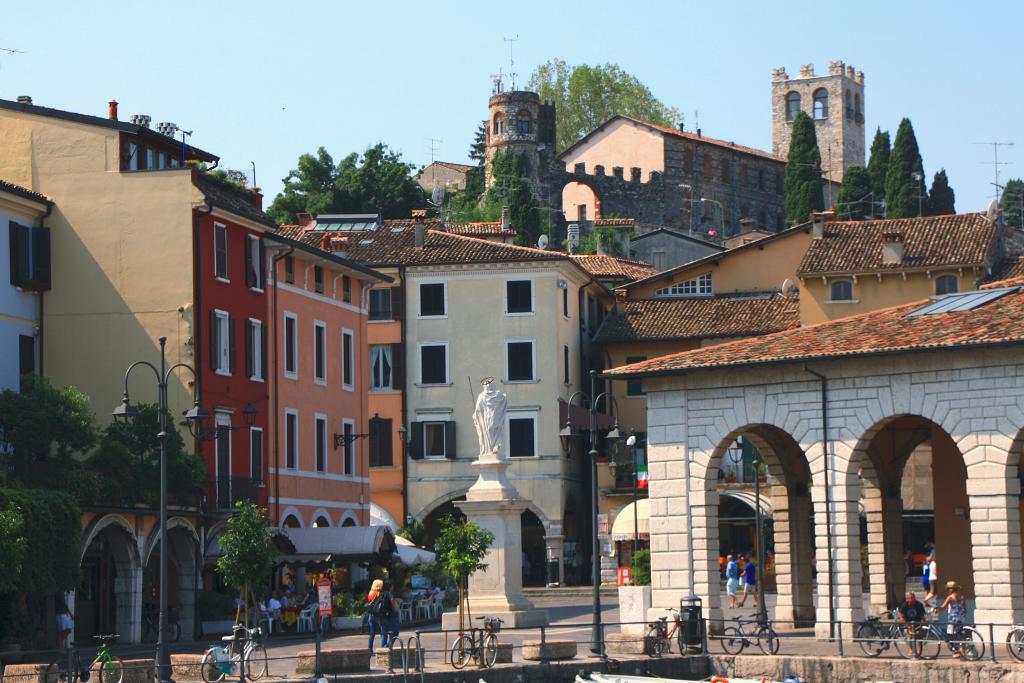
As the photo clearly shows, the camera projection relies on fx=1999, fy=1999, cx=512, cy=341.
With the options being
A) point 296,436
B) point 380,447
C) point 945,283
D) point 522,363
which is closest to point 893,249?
point 945,283

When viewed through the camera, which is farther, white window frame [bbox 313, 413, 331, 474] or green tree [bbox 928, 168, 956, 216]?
green tree [bbox 928, 168, 956, 216]

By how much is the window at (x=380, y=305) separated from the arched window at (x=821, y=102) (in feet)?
323

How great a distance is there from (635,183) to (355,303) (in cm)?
5938

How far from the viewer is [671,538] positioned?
123 ft

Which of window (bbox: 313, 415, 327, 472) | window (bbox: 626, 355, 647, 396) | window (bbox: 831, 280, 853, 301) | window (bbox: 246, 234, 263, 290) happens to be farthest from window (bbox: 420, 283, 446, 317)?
window (bbox: 246, 234, 263, 290)

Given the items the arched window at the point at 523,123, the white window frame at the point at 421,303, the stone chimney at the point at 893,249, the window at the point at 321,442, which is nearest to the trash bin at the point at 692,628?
the window at the point at 321,442

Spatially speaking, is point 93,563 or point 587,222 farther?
point 587,222

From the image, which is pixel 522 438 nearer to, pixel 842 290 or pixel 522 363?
pixel 522 363

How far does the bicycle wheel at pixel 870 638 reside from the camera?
31188mm

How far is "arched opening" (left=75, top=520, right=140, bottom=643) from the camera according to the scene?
143 ft

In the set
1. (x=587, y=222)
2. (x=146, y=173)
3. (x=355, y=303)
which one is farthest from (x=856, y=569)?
(x=587, y=222)

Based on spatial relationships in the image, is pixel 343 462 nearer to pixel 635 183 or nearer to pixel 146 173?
pixel 146 173

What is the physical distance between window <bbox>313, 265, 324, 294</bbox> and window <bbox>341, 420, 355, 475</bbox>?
4104 millimetres

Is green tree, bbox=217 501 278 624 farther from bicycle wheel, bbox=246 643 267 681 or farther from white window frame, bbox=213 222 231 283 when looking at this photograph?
white window frame, bbox=213 222 231 283
